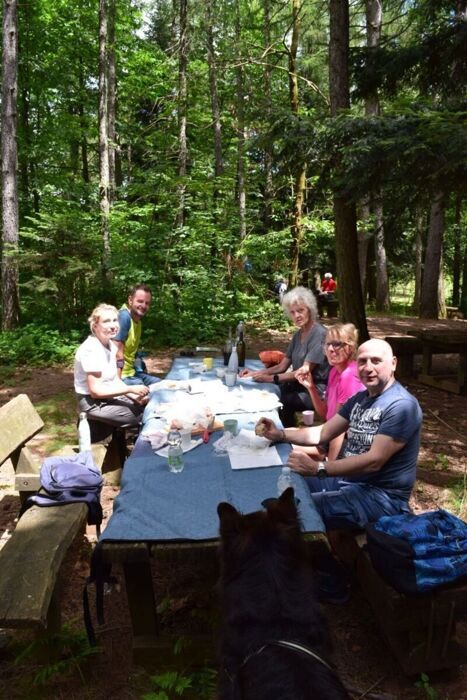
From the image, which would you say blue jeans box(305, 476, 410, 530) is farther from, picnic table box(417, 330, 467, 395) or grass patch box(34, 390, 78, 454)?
picnic table box(417, 330, 467, 395)

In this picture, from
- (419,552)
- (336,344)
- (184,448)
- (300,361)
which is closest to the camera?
(419,552)

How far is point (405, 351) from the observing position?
7.27 metres

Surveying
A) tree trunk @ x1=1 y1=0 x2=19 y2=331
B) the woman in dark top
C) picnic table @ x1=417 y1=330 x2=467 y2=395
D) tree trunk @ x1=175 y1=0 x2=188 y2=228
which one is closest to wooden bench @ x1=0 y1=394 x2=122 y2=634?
the woman in dark top

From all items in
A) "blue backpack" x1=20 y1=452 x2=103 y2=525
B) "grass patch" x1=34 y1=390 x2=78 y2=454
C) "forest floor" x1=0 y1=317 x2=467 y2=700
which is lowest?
"forest floor" x1=0 y1=317 x2=467 y2=700

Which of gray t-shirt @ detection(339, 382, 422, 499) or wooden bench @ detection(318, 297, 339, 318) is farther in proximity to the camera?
wooden bench @ detection(318, 297, 339, 318)

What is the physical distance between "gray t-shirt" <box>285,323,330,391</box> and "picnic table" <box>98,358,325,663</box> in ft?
5.51

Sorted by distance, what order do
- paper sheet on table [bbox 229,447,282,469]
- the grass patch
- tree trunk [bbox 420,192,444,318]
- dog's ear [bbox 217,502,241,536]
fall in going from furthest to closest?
tree trunk [bbox 420,192,444,318]
the grass patch
paper sheet on table [bbox 229,447,282,469]
dog's ear [bbox 217,502,241,536]

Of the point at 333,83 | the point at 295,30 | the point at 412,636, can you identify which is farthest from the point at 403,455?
the point at 295,30

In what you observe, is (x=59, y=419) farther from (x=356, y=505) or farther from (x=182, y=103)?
(x=182, y=103)

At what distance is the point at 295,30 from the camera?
34.4ft

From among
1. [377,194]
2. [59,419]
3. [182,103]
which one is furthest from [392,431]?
[182,103]

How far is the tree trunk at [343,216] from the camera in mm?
6785

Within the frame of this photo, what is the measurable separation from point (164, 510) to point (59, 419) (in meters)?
4.09

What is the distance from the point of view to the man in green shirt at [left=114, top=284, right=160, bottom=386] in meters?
4.84
